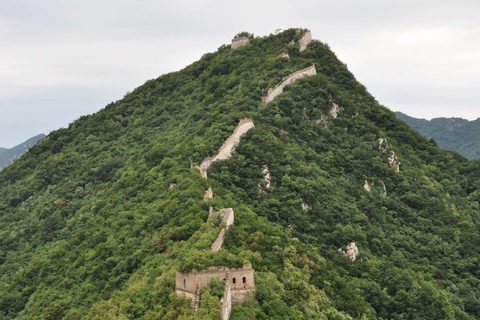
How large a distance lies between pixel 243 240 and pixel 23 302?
102ft

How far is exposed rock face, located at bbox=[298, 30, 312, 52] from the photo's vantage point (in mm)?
89562

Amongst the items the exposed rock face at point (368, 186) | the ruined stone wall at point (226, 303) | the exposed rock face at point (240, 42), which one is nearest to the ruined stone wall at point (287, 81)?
the exposed rock face at point (368, 186)

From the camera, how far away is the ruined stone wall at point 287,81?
72.8 meters

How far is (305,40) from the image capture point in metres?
90.8

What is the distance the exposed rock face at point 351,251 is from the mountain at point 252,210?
0.11 metres

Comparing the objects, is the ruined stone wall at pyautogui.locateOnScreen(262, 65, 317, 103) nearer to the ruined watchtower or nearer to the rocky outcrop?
the rocky outcrop

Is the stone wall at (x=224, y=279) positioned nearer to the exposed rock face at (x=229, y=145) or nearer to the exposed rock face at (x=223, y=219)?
the exposed rock face at (x=223, y=219)

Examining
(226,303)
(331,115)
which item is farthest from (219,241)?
(331,115)

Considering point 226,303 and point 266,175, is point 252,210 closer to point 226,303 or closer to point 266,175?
point 266,175

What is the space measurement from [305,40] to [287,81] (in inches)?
707

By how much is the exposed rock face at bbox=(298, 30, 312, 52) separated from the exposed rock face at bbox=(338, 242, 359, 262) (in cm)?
4552

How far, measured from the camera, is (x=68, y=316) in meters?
44.4

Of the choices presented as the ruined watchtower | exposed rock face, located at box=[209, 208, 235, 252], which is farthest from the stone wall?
exposed rock face, located at box=[209, 208, 235, 252]

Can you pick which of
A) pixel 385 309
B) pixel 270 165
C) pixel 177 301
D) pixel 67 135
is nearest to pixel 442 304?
pixel 385 309
